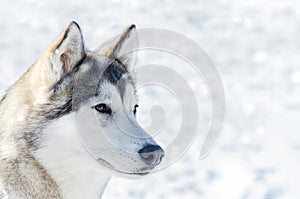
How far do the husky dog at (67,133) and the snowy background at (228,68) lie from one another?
5.21 ft

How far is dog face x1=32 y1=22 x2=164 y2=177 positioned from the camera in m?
3.65

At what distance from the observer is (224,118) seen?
6.39m

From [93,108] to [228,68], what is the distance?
3.72 metres

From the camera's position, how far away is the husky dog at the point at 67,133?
355cm

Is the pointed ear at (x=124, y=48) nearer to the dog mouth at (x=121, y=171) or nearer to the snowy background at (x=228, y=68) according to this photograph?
the dog mouth at (x=121, y=171)

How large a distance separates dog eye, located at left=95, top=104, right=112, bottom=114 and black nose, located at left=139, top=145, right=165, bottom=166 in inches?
Answer: 11.2

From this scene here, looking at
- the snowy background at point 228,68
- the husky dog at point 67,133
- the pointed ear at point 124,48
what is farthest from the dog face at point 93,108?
the snowy background at point 228,68

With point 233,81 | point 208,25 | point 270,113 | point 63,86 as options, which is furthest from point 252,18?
point 63,86

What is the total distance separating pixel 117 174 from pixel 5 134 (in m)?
0.56

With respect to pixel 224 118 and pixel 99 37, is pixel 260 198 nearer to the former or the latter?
pixel 224 118

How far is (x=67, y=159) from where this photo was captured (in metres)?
3.65

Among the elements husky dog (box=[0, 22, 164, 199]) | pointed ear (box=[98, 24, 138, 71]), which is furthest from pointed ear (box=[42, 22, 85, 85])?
pointed ear (box=[98, 24, 138, 71])

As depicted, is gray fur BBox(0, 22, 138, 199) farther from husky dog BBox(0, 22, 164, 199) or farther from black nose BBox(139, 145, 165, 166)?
black nose BBox(139, 145, 165, 166)

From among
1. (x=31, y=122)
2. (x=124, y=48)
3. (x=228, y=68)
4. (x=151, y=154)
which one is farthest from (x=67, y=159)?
(x=228, y=68)
